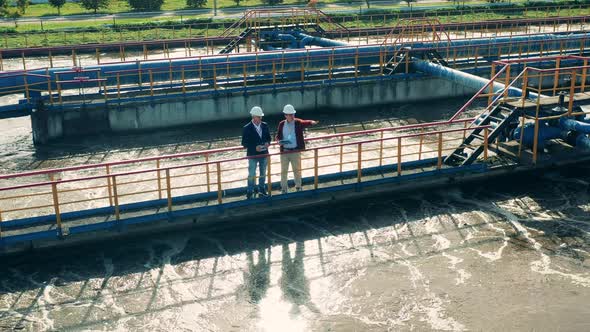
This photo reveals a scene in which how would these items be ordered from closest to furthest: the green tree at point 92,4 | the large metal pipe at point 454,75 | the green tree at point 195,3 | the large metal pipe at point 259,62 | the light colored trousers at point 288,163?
the light colored trousers at point 288,163 < the large metal pipe at point 454,75 < the large metal pipe at point 259,62 < the green tree at point 92,4 < the green tree at point 195,3

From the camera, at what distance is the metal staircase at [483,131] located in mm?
13258

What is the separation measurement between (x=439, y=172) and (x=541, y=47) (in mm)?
12267

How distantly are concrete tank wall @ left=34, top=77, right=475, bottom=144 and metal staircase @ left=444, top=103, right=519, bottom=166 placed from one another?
714 centimetres

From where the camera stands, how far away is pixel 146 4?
171 ft

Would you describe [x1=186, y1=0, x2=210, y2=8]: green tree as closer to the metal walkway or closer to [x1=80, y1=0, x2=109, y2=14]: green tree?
[x1=80, y1=0, x2=109, y2=14]: green tree

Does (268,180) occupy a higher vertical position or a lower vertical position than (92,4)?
lower

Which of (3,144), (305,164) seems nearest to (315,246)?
(305,164)

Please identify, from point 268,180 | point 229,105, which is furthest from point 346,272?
point 229,105

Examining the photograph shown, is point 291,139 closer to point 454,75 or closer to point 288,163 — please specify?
point 288,163

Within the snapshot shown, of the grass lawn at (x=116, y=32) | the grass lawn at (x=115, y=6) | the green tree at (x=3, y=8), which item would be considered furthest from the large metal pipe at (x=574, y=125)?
the grass lawn at (x=115, y=6)

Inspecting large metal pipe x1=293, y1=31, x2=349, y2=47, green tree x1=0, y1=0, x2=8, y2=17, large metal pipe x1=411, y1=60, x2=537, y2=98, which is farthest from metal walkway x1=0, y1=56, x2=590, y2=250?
green tree x1=0, y1=0, x2=8, y2=17

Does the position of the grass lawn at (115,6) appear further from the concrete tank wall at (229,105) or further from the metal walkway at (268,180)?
the metal walkway at (268,180)

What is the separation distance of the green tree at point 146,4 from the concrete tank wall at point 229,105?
35.1 m

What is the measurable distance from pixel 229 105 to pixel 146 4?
35.6m
